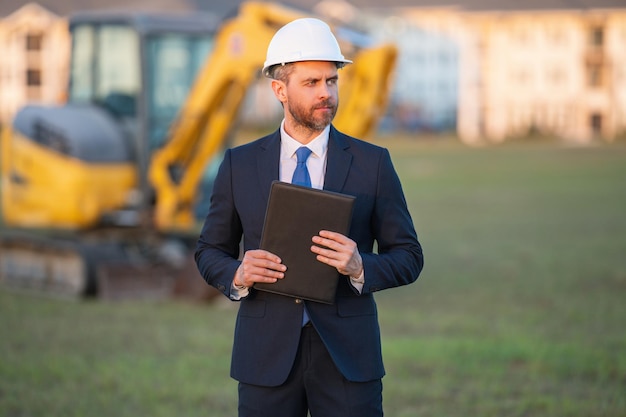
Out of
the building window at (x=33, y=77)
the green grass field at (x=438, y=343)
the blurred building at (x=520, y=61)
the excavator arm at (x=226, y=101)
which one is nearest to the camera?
the green grass field at (x=438, y=343)

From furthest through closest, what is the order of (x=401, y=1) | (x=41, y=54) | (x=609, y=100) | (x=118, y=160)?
(x=401, y=1) → (x=609, y=100) → (x=41, y=54) → (x=118, y=160)

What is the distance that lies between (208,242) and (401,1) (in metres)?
81.8

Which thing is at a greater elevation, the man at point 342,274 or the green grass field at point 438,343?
the man at point 342,274

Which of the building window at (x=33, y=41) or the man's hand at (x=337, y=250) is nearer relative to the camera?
the man's hand at (x=337, y=250)

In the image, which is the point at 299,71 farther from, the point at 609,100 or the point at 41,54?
the point at 609,100

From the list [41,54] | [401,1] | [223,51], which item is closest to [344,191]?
[223,51]

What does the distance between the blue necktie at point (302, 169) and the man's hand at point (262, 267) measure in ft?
1.13

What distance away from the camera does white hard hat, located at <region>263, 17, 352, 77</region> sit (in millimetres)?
4277

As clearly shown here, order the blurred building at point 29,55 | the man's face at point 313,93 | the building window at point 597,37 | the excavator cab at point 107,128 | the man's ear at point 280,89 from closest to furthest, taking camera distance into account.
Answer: the man's face at point 313,93 < the man's ear at point 280,89 < the excavator cab at point 107,128 < the blurred building at point 29,55 < the building window at point 597,37

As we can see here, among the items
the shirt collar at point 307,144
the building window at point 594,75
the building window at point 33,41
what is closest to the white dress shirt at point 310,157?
the shirt collar at point 307,144

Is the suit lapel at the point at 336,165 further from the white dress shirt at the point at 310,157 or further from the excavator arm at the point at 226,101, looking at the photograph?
the excavator arm at the point at 226,101

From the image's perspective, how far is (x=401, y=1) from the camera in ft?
278

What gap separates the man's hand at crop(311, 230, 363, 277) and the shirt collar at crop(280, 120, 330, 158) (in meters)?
0.41

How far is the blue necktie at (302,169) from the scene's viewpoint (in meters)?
4.36
